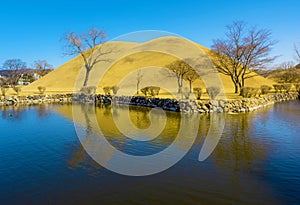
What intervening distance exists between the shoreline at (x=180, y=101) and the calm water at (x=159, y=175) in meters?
10.1

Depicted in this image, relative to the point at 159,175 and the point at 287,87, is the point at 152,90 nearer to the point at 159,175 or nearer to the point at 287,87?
the point at 159,175

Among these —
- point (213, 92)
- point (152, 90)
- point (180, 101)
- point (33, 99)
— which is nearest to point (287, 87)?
point (213, 92)

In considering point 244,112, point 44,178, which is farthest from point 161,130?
point 244,112

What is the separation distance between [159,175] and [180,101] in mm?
17000

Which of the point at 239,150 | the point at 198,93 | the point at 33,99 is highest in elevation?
the point at 198,93

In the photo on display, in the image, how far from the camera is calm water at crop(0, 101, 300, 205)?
6.61m

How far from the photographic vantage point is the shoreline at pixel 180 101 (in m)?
23.7

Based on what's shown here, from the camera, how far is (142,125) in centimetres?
1775

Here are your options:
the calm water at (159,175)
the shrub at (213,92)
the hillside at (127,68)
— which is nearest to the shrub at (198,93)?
the shrub at (213,92)

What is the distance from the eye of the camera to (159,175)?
827cm

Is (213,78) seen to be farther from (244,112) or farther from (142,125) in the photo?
(142,125)

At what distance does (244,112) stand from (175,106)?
760 centimetres

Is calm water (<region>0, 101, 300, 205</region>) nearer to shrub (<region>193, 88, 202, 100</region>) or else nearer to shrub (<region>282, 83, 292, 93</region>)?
shrub (<region>193, 88, 202, 100</region>)

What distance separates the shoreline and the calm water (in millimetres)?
10147
